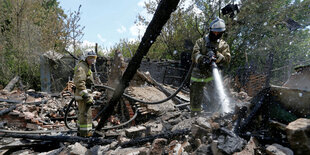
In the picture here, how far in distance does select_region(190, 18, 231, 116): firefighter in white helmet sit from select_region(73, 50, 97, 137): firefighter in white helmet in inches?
98.4

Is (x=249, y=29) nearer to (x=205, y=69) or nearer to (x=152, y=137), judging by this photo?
(x=205, y=69)

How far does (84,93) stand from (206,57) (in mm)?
2876

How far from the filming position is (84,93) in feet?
13.8

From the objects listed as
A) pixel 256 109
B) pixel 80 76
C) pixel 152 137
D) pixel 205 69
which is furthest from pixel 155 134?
pixel 80 76

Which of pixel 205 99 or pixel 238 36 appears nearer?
pixel 205 99

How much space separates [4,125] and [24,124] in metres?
0.50

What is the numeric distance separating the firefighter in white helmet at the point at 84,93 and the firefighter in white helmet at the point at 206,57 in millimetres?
2500

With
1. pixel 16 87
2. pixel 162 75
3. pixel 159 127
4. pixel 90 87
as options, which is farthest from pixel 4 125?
pixel 162 75

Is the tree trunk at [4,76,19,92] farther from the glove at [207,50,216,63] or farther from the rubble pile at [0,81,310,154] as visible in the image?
the glove at [207,50,216,63]

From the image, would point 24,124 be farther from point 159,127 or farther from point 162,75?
point 162,75

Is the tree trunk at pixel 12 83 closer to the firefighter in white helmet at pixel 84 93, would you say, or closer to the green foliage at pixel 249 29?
the firefighter in white helmet at pixel 84 93

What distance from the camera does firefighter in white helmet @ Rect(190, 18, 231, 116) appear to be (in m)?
3.80

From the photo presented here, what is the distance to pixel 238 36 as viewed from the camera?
14086mm

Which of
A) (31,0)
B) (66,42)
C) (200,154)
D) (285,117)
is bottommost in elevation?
(200,154)
